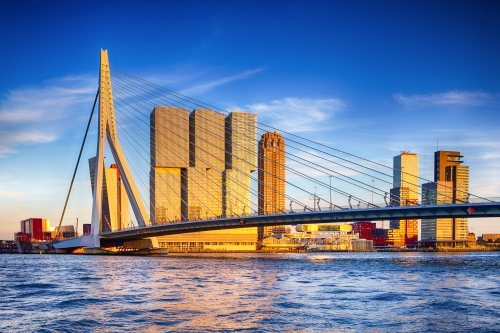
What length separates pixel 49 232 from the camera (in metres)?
193

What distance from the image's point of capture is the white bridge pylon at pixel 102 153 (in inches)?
2763

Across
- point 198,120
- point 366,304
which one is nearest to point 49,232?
point 198,120

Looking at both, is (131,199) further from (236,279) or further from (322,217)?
(236,279)

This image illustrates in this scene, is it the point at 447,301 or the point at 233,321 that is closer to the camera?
the point at 233,321

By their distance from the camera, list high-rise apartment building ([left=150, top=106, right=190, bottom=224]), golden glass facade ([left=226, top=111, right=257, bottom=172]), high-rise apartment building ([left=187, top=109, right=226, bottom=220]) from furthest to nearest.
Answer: golden glass facade ([left=226, top=111, right=257, bottom=172])
high-rise apartment building ([left=187, top=109, right=226, bottom=220])
high-rise apartment building ([left=150, top=106, right=190, bottom=224])

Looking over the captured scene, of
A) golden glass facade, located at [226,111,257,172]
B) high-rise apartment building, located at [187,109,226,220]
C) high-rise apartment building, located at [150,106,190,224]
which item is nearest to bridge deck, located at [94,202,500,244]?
high-rise apartment building, located at [150,106,190,224]

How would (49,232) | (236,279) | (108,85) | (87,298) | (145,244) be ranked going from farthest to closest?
(49,232)
(145,244)
(108,85)
(236,279)
(87,298)

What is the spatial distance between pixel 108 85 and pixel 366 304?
6038 centimetres

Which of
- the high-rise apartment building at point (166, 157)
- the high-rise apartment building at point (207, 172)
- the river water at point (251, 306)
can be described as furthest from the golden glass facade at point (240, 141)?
the river water at point (251, 306)

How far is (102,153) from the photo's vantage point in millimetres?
72500

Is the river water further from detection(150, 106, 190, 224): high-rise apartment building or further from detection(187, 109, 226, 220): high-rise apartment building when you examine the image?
detection(187, 109, 226, 220): high-rise apartment building

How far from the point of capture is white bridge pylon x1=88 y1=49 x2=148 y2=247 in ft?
230

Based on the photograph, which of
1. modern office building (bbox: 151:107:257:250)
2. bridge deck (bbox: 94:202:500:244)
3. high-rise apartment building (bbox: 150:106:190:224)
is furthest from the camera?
modern office building (bbox: 151:107:257:250)

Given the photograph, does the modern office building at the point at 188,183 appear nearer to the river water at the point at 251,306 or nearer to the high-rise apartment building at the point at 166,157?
the high-rise apartment building at the point at 166,157
